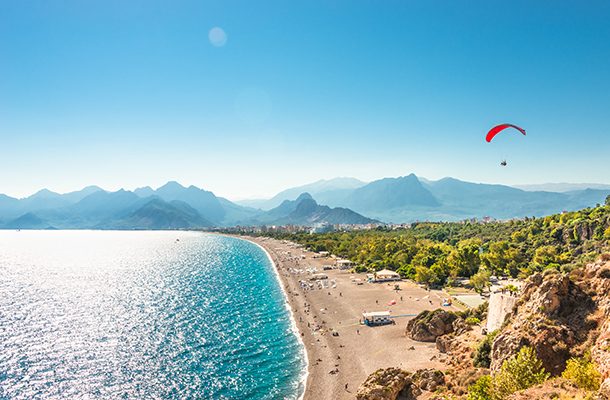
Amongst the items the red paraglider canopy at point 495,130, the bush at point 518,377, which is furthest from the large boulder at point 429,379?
the red paraglider canopy at point 495,130

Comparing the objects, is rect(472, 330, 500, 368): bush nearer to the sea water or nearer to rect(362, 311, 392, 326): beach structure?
the sea water

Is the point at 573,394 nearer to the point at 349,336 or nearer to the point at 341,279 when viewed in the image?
the point at 349,336

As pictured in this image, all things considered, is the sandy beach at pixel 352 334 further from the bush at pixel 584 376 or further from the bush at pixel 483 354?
the bush at pixel 584 376

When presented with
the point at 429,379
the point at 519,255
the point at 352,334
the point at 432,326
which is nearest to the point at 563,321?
the point at 429,379

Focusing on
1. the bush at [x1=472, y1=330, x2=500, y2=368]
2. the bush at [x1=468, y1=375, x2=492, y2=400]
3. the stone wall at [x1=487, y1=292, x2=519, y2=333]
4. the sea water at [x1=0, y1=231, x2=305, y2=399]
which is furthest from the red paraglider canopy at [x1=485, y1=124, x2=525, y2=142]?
the sea water at [x1=0, y1=231, x2=305, y2=399]

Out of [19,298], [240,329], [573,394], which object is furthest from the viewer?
[19,298]

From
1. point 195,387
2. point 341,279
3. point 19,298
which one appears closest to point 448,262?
point 341,279

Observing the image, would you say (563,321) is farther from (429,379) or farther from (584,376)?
(429,379)
